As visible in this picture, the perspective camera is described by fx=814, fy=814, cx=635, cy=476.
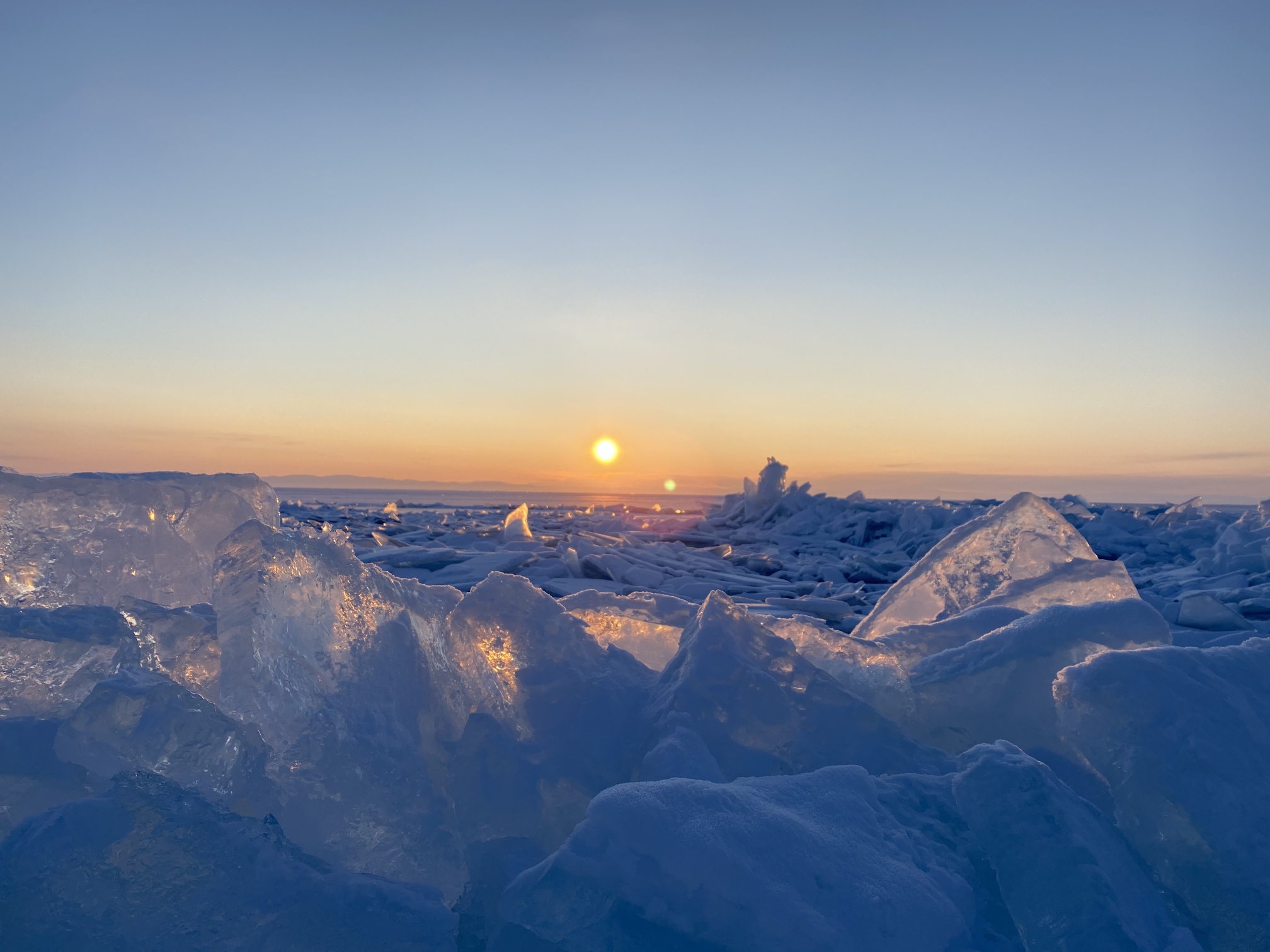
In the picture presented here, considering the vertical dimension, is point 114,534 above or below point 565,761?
above

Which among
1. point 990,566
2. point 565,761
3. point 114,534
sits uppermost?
point 114,534

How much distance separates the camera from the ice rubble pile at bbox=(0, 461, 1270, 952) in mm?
1147

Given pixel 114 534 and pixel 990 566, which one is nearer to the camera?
pixel 114 534

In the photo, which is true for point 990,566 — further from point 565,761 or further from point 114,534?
point 114,534

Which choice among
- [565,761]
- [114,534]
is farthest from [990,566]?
[114,534]

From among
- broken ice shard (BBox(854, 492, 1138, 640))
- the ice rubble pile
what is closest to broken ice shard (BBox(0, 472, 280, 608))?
the ice rubble pile

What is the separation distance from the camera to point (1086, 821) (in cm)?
134

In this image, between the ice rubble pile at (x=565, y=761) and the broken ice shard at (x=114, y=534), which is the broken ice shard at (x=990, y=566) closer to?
the ice rubble pile at (x=565, y=761)

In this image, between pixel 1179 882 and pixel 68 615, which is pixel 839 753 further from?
pixel 68 615

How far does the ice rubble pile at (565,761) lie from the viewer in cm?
115

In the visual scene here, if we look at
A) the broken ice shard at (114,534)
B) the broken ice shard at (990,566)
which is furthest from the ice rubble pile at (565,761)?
the broken ice shard at (990,566)

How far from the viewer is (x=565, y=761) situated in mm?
1563

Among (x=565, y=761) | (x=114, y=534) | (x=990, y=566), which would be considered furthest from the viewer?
(x=990, y=566)

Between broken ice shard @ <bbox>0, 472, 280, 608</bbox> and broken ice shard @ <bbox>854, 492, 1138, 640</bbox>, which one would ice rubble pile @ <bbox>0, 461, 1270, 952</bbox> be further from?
broken ice shard @ <bbox>854, 492, 1138, 640</bbox>
